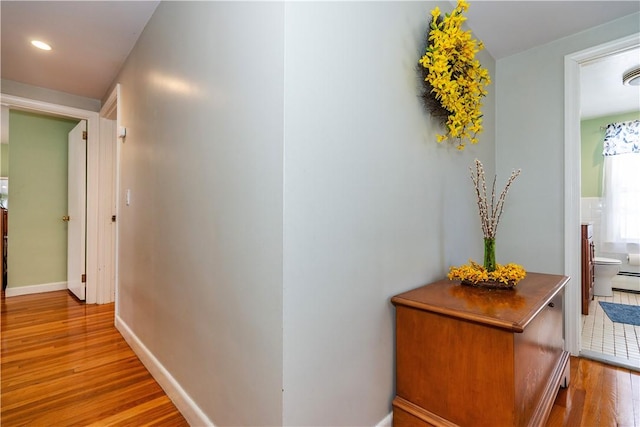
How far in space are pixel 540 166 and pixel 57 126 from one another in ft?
17.1

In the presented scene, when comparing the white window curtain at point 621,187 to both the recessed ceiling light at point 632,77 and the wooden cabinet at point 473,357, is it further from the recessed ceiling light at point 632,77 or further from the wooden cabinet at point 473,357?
the wooden cabinet at point 473,357

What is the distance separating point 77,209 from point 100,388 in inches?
97.1

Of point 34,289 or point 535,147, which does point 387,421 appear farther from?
point 34,289

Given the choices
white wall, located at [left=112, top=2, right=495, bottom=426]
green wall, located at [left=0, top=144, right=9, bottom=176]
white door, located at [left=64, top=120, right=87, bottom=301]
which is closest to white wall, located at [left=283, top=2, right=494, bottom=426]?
white wall, located at [left=112, top=2, right=495, bottom=426]

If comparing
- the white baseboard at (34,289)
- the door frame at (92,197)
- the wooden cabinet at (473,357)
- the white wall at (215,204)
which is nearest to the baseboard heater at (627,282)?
the wooden cabinet at (473,357)

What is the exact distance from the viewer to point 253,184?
103cm

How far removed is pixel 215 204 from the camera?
124cm

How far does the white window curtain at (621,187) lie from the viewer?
12.9 feet

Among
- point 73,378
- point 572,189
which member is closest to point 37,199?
point 73,378

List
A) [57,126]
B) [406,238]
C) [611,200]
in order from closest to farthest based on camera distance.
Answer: [406,238]
[57,126]
[611,200]

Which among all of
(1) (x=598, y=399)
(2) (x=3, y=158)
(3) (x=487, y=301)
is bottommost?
(1) (x=598, y=399)

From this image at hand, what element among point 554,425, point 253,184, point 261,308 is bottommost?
point 554,425

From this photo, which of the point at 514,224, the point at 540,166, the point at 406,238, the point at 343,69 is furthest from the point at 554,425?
the point at 343,69

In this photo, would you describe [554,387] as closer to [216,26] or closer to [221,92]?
[221,92]
